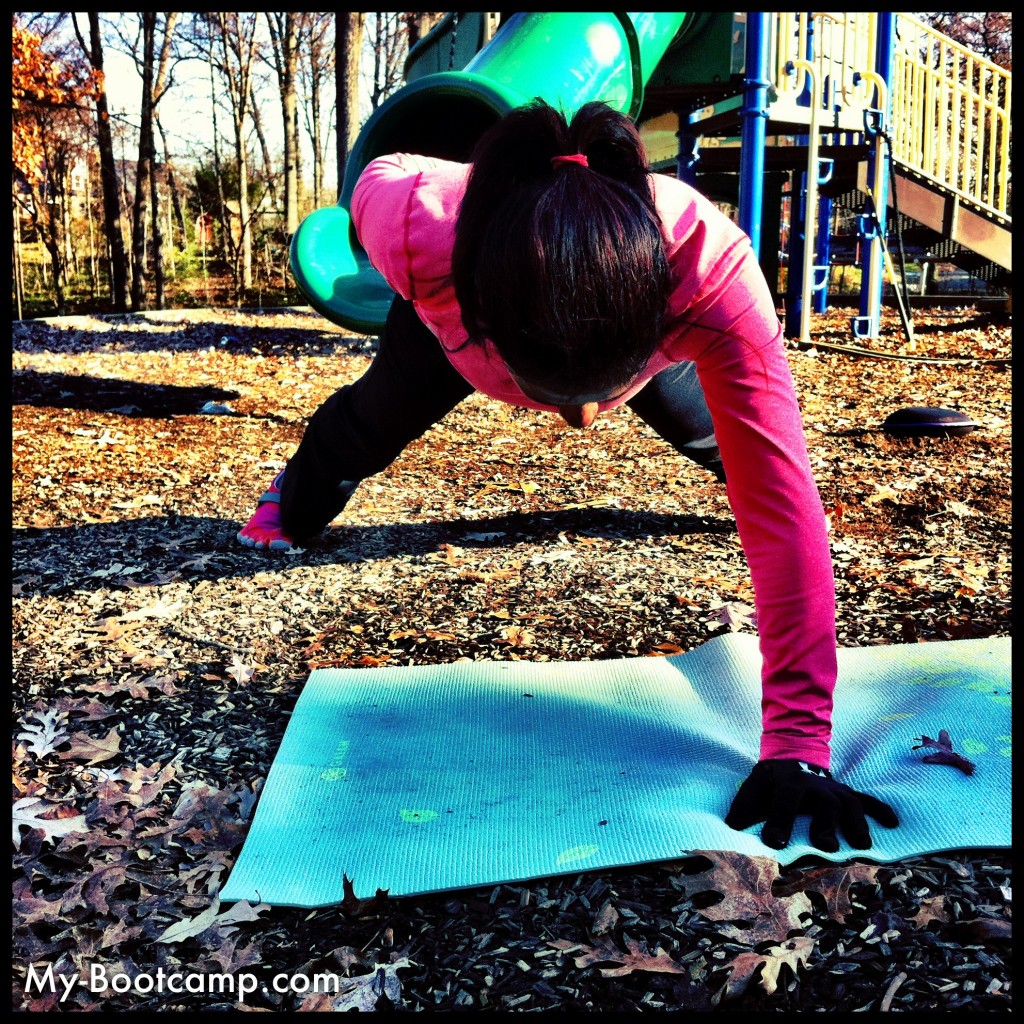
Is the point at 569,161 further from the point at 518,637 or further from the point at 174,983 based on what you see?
the point at 518,637

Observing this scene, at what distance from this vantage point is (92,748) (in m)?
2.51

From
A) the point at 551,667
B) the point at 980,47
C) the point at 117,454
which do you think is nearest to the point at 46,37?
the point at 117,454

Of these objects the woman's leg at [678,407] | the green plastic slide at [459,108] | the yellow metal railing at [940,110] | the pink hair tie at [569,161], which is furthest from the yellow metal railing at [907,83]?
the pink hair tie at [569,161]

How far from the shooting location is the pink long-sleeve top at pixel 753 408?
75.0 inches

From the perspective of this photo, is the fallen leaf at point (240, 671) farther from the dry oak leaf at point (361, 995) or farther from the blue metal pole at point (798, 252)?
the blue metal pole at point (798, 252)

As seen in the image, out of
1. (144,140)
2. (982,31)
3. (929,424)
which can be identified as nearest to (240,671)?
(929,424)

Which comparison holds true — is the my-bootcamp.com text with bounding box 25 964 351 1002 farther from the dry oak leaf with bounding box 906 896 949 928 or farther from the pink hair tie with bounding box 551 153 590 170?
the pink hair tie with bounding box 551 153 590 170

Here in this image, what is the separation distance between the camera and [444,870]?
1.94m

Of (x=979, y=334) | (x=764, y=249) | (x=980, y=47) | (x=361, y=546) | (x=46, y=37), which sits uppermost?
(x=980, y=47)

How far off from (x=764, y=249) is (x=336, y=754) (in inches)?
389

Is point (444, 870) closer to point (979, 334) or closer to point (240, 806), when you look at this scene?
point (240, 806)

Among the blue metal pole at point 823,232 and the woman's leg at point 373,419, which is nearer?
the woman's leg at point 373,419

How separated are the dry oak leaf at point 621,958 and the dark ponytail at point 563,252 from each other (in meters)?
1.02

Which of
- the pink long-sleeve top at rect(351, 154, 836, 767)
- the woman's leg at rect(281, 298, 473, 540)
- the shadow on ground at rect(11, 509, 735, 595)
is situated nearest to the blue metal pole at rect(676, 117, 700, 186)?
the shadow on ground at rect(11, 509, 735, 595)
